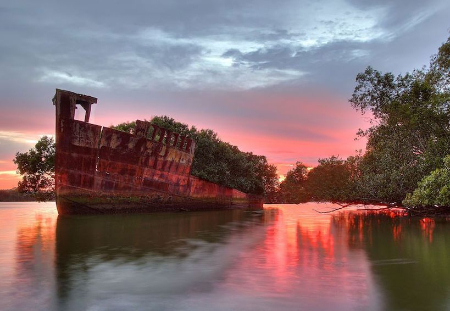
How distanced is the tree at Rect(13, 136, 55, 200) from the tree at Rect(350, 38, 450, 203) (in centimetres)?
3168

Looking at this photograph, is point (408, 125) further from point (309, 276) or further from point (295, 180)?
point (295, 180)

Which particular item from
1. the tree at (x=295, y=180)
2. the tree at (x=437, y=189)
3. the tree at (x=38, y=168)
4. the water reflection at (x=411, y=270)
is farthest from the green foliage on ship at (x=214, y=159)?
the tree at (x=295, y=180)

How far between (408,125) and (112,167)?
1979cm

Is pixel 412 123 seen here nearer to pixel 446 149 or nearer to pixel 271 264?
pixel 446 149

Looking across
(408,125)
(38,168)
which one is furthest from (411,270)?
(38,168)

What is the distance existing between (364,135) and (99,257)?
24.6m

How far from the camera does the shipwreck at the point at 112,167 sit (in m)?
26.9

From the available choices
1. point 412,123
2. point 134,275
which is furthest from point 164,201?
point 134,275

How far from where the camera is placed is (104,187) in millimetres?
28609

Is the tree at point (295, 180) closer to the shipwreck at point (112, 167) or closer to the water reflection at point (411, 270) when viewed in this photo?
the shipwreck at point (112, 167)

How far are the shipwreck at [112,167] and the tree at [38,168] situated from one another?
1647 cm

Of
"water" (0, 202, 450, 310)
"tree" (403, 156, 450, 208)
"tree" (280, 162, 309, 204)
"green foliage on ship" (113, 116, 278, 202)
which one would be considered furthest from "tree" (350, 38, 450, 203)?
"tree" (280, 162, 309, 204)

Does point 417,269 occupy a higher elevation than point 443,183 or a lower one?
lower

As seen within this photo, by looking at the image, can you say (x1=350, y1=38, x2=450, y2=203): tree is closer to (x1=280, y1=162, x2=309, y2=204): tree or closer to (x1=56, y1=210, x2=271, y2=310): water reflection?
(x1=56, y1=210, x2=271, y2=310): water reflection
